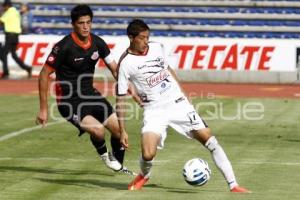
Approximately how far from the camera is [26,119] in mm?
20516

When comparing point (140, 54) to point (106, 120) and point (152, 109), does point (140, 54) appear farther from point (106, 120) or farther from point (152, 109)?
point (106, 120)

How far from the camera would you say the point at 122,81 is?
36.9 ft

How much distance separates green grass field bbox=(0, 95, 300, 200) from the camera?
11180mm

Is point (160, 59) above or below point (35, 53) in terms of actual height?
above

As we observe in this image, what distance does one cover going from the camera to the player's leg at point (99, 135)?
12.5 metres

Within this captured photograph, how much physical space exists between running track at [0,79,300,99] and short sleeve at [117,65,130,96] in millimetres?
15460

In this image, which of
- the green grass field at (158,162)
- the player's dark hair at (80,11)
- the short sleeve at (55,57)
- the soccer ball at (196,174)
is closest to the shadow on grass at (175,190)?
the green grass field at (158,162)

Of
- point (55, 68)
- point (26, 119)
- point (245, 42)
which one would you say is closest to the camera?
point (55, 68)

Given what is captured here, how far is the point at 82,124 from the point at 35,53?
20.9 m

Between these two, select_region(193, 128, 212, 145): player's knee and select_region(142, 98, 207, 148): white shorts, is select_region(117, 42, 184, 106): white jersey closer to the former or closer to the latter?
select_region(142, 98, 207, 148): white shorts

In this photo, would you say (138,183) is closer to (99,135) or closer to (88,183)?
(88,183)

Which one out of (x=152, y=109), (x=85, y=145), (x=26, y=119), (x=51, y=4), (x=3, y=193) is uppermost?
(x=152, y=109)

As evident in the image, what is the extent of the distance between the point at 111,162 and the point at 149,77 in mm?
1989

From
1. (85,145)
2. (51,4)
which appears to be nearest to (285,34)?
(51,4)
